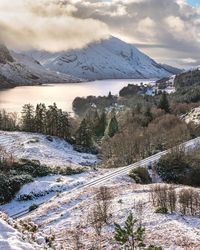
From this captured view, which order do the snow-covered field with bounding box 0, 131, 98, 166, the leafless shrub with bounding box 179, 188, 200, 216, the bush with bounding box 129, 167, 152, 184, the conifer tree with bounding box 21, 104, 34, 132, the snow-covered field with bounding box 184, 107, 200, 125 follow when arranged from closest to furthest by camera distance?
the leafless shrub with bounding box 179, 188, 200, 216, the bush with bounding box 129, 167, 152, 184, the snow-covered field with bounding box 0, 131, 98, 166, the conifer tree with bounding box 21, 104, 34, 132, the snow-covered field with bounding box 184, 107, 200, 125

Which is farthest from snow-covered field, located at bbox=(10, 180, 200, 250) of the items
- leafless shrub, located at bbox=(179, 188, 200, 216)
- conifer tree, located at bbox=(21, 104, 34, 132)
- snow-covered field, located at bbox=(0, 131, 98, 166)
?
conifer tree, located at bbox=(21, 104, 34, 132)

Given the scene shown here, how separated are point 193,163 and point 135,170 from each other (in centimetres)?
1142

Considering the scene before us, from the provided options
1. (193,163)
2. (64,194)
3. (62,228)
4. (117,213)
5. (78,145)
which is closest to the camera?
(62,228)

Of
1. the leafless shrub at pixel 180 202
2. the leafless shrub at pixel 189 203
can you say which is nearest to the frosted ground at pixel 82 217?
the leafless shrub at pixel 180 202

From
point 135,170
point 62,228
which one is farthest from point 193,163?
point 62,228

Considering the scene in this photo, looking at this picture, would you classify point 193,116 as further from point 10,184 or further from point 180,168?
point 10,184

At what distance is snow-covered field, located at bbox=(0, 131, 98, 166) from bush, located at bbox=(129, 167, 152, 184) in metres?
12.8

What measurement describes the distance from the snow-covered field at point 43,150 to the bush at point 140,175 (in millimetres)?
12820

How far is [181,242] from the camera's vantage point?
28.0 m

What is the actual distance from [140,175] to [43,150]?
25124 mm

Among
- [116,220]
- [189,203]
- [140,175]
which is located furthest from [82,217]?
[140,175]

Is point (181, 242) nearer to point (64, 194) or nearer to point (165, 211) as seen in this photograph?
point (165, 211)

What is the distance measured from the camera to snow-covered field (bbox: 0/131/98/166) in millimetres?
71887

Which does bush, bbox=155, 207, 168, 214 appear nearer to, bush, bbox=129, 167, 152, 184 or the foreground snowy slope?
the foreground snowy slope
